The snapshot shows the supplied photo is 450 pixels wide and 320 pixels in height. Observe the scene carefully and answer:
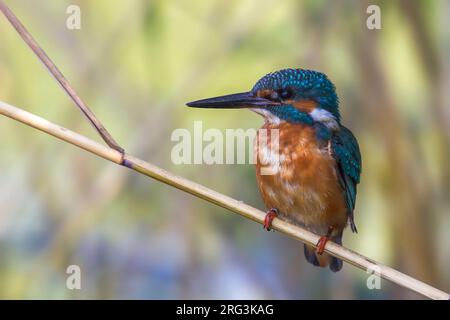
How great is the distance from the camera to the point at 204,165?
11.6 ft

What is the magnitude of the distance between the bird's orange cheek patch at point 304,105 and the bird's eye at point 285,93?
2 centimetres

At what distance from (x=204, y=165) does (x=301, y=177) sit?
102 cm

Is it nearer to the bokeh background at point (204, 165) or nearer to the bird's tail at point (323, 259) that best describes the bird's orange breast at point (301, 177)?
the bird's tail at point (323, 259)

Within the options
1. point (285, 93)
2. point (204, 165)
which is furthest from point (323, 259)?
point (204, 165)

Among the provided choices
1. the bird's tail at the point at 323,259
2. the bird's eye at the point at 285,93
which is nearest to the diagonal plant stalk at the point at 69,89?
the bird's eye at the point at 285,93

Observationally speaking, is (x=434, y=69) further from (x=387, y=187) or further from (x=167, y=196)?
(x=167, y=196)

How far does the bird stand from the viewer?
8.52 feet

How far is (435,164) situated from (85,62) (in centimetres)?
176

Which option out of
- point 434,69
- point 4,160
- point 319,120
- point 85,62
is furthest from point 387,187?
point 4,160

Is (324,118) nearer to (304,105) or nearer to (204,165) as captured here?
(304,105)

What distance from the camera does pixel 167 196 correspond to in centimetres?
366

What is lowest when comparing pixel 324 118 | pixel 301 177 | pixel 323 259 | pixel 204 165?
pixel 323 259

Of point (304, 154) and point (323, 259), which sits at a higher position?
point (304, 154)

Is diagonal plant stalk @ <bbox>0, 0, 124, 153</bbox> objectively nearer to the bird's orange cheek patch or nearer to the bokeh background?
the bird's orange cheek patch
